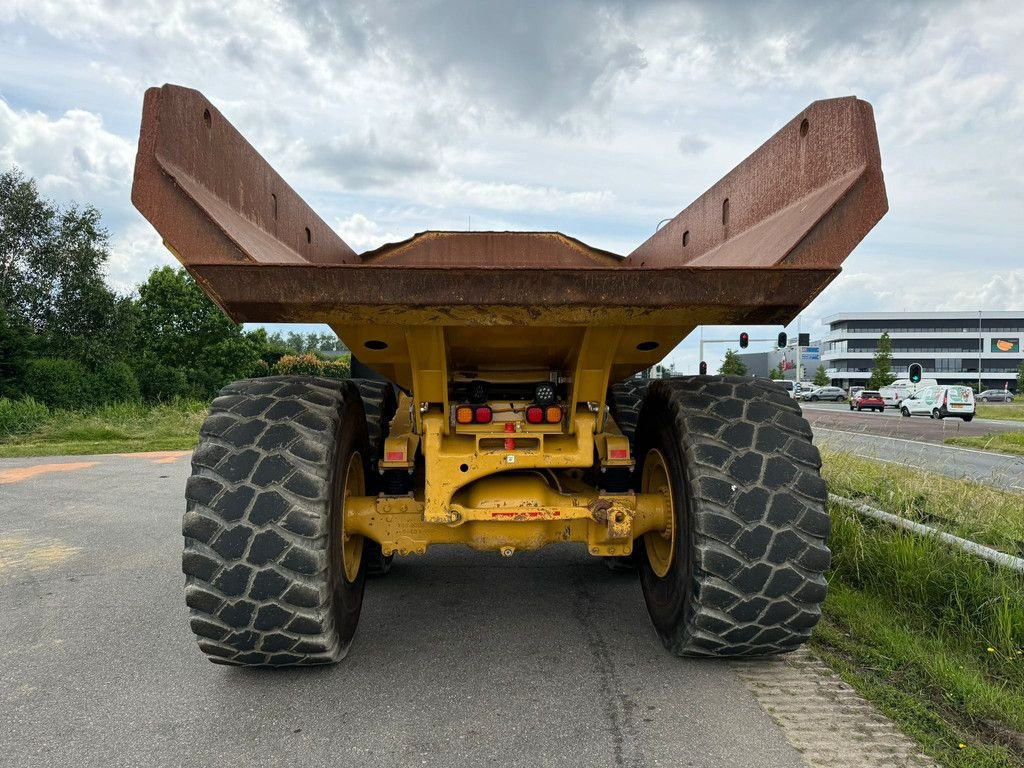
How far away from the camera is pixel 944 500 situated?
4.89 m

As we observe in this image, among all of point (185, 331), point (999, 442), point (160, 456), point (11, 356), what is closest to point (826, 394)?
point (999, 442)

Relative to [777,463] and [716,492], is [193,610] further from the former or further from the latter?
[777,463]

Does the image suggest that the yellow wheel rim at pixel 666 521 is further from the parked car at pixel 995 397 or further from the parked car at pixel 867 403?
the parked car at pixel 995 397

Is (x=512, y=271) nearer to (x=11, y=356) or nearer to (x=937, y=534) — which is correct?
(x=937, y=534)

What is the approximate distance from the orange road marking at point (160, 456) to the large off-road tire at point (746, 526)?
10911 millimetres

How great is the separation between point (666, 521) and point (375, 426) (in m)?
1.73

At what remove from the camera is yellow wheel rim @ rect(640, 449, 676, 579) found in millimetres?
3232

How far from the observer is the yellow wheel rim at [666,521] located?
3.23m

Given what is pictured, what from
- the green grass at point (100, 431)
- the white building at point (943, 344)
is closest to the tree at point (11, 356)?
the green grass at point (100, 431)

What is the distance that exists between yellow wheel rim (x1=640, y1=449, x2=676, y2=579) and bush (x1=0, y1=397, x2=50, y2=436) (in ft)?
61.5

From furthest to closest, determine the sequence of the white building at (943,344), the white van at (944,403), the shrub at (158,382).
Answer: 1. the white building at (943,344)
2. the white van at (944,403)
3. the shrub at (158,382)

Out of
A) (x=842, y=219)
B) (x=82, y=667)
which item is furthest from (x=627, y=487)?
(x=82, y=667)

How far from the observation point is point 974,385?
8725 cm

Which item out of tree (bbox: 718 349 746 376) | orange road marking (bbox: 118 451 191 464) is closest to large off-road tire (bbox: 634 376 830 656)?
orange road marking (bbox: 118 451 191 464)
